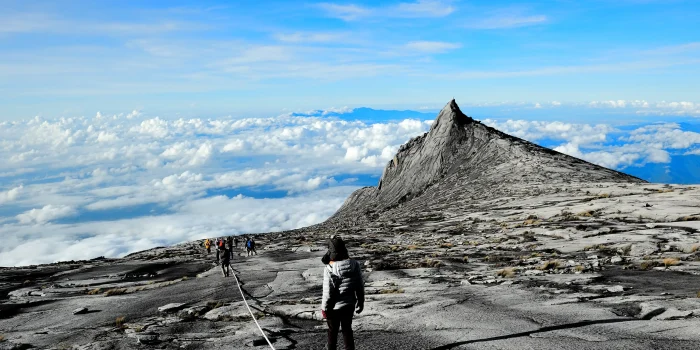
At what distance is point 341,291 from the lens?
8.95 meters

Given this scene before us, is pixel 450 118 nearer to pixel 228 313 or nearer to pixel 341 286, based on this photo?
pixel 228 313

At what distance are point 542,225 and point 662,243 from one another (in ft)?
36.2

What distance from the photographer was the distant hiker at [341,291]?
8.95 m

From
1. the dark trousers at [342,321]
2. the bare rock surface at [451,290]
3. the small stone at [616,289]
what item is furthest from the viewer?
the small stone at [616,289]

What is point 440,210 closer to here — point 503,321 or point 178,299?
point 178,299

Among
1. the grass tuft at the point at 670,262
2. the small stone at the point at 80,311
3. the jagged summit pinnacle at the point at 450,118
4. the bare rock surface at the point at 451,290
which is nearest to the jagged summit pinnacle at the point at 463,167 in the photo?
the jagged summit pinnacle at the point at 450,118

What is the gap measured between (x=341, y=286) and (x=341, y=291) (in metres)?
0.10

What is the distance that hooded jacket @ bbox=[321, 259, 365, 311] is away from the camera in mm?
8953

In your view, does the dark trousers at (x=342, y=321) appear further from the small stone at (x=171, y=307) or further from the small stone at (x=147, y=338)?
the small stone at (x=171, y=307)

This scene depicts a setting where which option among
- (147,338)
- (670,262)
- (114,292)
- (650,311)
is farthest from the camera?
(114,292)

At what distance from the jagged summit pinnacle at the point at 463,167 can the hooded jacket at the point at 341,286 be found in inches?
2207

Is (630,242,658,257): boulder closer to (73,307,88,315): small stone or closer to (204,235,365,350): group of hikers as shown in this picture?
(204,235,365,350): group of hikers

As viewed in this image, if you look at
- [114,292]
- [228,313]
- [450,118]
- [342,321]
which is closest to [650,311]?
[342,321]

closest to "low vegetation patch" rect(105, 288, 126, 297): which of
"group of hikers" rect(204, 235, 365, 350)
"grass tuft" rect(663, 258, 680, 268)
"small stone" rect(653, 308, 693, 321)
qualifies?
"group of hikers" rect(204, 235, 365, 350)
